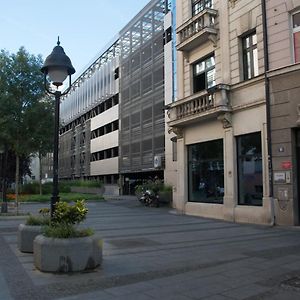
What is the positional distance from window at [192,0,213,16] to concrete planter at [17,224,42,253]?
1462 cm

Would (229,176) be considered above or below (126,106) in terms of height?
below

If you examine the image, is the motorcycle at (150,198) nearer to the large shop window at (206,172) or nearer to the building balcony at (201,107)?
the large shop window at (206,172)

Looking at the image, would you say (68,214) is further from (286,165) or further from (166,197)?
(166,197)

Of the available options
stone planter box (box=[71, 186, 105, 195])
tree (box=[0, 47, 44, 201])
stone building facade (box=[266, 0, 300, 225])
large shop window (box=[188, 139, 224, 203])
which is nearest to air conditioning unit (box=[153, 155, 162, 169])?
stone planter box (box=[71, 186, 105, 195])

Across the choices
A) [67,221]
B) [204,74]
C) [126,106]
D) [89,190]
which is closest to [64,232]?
[67,221]

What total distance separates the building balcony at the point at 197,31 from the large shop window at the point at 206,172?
4801mm

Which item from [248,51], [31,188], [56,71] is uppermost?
[248,51]

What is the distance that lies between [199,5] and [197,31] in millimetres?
2340

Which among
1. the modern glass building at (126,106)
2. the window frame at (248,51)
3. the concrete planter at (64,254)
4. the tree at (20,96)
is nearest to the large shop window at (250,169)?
the window frame at (248,51)

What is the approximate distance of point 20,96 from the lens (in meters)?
20.8

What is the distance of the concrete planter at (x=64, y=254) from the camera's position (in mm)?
8258

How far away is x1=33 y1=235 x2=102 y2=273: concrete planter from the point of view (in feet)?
27.1

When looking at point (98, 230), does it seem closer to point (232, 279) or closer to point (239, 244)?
point (239, 244)

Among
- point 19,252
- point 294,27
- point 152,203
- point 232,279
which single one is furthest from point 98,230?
point 152,203
